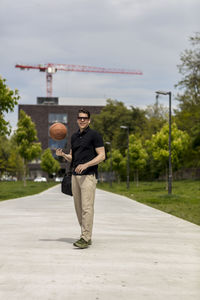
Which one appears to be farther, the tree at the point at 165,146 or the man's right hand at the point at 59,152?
the tree at the point at 165,146

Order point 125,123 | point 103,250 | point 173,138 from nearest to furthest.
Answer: point 103,250 < point 173,138 < point 125,123

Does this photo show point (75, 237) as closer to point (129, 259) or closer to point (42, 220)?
point (129, 259)

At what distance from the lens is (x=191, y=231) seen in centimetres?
953

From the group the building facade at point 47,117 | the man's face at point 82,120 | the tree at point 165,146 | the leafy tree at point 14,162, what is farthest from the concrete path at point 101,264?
the building facade at point 47,117

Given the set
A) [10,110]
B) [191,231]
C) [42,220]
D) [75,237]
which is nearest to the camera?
[75,237]

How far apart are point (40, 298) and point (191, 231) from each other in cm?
584

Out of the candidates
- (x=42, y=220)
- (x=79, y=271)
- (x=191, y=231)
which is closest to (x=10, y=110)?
(x=42, y=220)

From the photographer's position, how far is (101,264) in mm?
5828

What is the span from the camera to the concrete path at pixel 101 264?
177 inches

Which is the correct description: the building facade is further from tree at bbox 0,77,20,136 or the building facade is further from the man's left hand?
the man's left hand

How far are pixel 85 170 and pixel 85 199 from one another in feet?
1.45

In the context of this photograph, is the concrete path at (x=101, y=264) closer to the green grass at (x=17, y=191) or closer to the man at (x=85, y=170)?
the man at (x=85, y=170)

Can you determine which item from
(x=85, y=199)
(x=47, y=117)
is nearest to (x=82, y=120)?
(x=85, y=199)

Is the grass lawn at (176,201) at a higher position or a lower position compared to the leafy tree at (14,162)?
lower
